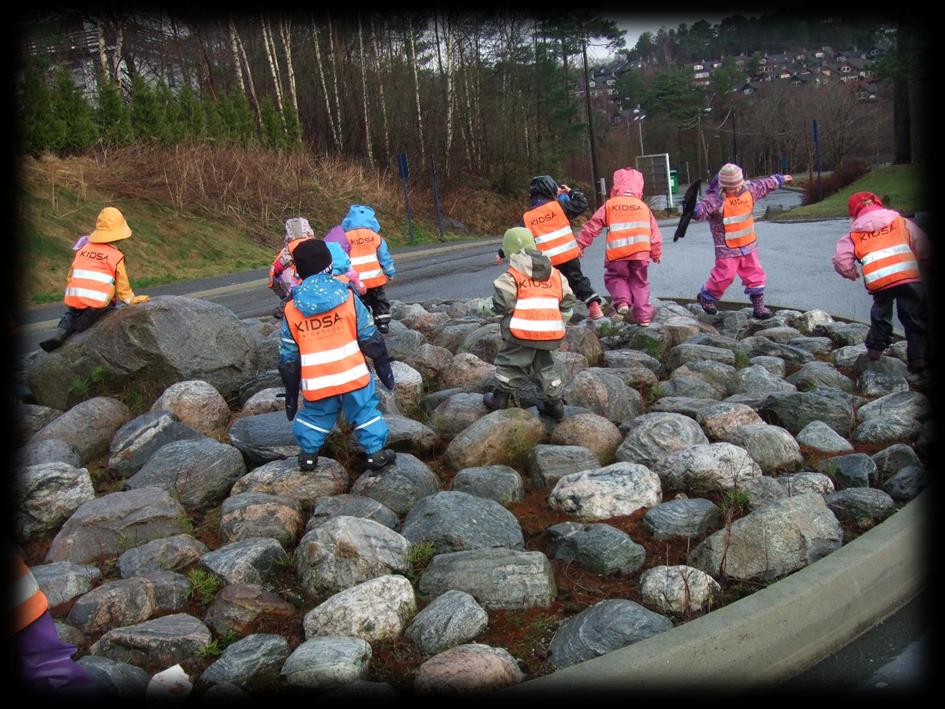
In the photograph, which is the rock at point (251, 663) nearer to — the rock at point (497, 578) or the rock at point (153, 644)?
the rock at point (153, 644)

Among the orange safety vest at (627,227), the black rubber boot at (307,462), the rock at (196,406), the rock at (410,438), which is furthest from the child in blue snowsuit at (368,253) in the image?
the black rubber boot at (307,462)

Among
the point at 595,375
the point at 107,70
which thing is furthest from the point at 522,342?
the point at 107,70

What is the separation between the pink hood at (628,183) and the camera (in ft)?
30.6

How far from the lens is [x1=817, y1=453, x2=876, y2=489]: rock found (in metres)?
4.77

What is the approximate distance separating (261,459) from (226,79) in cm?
3131

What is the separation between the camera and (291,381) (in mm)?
5414

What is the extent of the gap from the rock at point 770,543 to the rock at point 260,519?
79.6 inches

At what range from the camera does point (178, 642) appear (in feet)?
11.4

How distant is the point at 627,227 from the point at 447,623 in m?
6.38

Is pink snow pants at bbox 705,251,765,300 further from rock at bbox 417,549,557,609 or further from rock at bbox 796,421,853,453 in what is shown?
rock at bbox 417,549,557,609

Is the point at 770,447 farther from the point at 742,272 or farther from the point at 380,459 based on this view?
the point at 742,272

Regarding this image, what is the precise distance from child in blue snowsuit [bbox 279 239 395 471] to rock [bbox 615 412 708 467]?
143 cm

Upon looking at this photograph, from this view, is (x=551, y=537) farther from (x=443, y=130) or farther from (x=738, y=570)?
(x=443, y=130)

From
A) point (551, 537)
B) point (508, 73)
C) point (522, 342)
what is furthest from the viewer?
point (508, 73)
